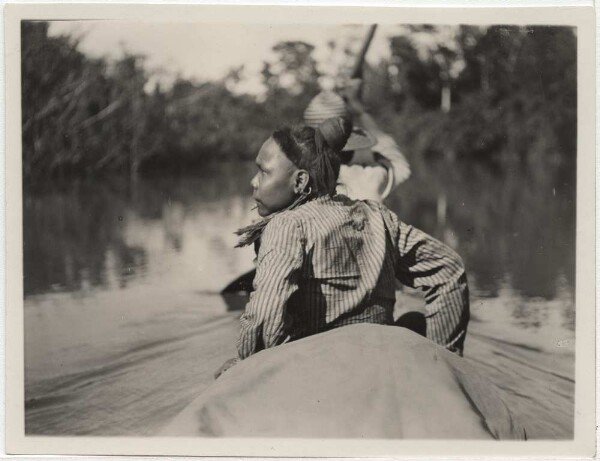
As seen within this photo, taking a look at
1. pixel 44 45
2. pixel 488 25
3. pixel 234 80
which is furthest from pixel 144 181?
pixel 488 25

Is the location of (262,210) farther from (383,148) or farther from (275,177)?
(383,148)

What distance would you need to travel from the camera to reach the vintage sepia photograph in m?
1.84

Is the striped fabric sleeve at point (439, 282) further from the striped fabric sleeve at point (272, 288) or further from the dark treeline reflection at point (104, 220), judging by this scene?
the dark treeline reflection at point (104, 220)

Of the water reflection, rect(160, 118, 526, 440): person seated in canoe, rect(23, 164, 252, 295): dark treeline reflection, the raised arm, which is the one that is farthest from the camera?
rect(23, 164, 252, 295): dark treeline reflection

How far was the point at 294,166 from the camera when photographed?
210 cm

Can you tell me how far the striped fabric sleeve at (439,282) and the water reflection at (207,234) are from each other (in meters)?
0.84

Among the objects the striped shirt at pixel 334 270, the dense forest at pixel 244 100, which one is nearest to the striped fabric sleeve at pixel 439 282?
the striped shirt at pixel 334 270

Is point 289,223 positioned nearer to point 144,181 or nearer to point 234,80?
point 234,80

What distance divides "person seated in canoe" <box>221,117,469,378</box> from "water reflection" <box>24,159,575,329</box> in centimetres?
95

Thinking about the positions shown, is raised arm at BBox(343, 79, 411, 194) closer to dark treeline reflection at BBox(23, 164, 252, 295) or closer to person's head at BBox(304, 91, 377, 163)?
A: person's head at BBox(304, 91, 377, 163)

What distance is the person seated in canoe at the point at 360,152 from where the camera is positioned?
11.1 ft

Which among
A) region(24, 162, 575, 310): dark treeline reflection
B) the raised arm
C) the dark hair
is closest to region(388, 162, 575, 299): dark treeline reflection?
region(24, 162, 575, 310): dark treeline reflection

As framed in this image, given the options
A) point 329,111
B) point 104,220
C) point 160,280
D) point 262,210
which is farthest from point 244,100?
point 262,210

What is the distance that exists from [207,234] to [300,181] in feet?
12.5
